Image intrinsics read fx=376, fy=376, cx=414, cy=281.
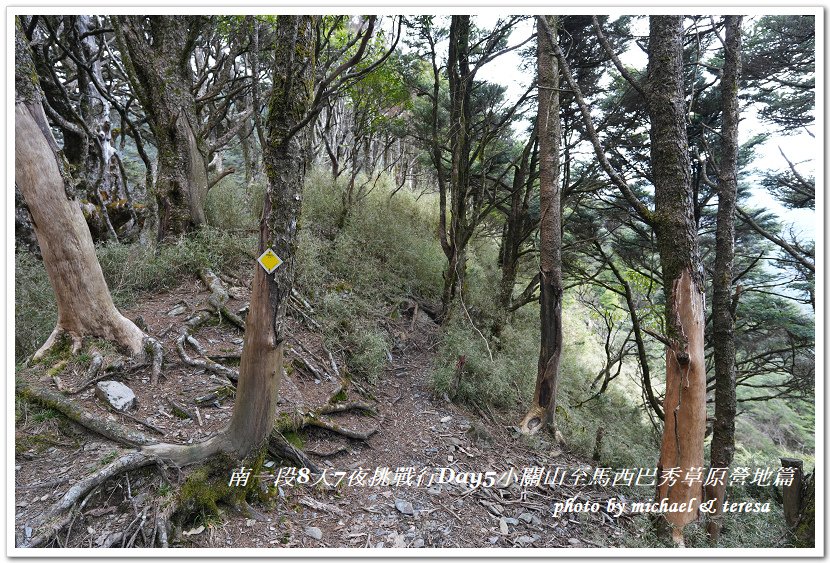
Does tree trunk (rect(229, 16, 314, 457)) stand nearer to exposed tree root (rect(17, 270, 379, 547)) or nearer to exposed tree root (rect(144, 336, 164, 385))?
exposed tree root (rect(17, 270, 379, 547))

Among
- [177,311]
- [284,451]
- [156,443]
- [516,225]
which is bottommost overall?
[284,451]

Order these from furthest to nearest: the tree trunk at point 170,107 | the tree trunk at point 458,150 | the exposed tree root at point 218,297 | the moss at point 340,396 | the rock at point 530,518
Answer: the tree trunk at point 458,150 → the tree trunk at point 170,107 → the exposed tree root at point 218,297 → the moss at point 340,396 → the rock at point 530,518

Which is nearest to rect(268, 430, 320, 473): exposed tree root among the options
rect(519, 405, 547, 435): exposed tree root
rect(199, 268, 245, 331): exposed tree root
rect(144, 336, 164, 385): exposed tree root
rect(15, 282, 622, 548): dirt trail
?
rect(15, 282, 622, 548): dirt trail

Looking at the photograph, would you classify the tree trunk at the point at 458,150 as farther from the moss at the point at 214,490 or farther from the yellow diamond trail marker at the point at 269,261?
the moss at the point at 214,490

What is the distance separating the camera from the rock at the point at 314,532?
2.69 m

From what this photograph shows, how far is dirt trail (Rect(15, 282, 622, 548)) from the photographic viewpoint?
8.01 feet

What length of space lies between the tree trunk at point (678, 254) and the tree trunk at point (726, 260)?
1.31m

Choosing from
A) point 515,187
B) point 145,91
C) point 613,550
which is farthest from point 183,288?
point 515,187

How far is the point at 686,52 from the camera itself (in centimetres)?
530

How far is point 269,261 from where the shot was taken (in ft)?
8.54

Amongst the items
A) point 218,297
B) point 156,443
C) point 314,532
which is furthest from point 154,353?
point 314,532

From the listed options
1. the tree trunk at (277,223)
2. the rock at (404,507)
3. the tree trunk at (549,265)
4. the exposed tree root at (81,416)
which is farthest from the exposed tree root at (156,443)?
the tree trunk at (549,265)

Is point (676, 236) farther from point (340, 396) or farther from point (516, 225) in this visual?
point (516, 225)

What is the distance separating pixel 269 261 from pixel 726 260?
4.54 m
